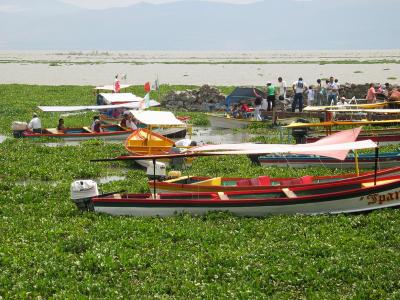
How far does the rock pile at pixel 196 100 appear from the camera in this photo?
50031 millimetres

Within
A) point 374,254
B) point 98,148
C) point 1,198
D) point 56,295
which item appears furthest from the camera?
point 98,148

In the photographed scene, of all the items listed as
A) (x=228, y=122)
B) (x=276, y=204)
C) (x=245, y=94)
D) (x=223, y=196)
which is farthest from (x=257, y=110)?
(x=276, y=204)

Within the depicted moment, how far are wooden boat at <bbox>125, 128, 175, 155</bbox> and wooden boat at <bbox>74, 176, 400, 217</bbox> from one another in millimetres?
8733

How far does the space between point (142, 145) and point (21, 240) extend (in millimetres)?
13179

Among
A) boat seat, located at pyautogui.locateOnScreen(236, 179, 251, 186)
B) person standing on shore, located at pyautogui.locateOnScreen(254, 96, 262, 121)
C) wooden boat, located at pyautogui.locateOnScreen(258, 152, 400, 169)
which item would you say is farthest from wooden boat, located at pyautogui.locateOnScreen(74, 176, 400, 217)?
person standing on shore, located at pyautogui.locateOnScreen(254, 96, 262, 121)

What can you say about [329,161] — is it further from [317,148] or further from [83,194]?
[83,194]

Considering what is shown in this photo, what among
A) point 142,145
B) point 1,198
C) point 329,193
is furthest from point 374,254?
point 142,145

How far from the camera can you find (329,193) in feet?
57.9

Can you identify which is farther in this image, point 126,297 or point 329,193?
point 329,193

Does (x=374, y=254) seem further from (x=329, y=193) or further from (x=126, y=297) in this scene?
(x=126, y=297)

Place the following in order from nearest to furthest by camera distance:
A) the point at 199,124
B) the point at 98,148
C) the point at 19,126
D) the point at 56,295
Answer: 1. the point at 56,295
2. the point at 98,148
3. the point at 19,126
4. the point at 199,124

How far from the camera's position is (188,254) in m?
14.4

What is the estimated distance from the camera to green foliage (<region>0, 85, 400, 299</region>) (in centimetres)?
1238

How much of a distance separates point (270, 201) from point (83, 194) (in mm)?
5649
